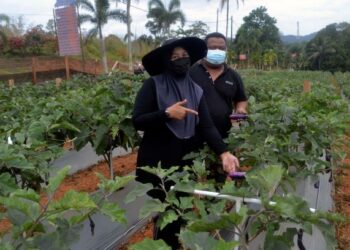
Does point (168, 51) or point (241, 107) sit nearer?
point (168, 51)

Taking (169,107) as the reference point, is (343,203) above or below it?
below

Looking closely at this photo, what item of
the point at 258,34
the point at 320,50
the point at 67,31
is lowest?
the point at 320,50

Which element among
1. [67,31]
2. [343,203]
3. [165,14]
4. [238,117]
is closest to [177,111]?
[238,117]

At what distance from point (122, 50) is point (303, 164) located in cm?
4140

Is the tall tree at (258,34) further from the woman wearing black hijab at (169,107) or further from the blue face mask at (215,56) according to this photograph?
the woman wearing black hijab at (169,107)

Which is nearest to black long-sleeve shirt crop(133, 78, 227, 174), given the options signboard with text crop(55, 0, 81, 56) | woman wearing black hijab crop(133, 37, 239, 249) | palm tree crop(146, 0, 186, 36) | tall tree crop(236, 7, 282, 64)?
woman wearing black hijab crop(133, 37, 239, 249)

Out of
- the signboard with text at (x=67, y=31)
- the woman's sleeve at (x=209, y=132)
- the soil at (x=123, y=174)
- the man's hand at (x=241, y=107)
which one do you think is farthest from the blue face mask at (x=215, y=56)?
the signboard with text at (x=67, y=31)

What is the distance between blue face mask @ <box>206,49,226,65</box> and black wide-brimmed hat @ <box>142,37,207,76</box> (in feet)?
1.69

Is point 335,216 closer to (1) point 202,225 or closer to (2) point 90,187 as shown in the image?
(1) point 202,225

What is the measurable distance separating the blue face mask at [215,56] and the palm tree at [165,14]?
123 ft

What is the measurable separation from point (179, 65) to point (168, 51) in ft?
0.34

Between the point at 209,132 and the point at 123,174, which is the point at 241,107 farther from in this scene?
the point at 123,174

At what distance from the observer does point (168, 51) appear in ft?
8.55

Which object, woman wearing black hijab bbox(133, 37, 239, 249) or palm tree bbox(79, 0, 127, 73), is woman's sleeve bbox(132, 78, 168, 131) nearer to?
woman wearing black hijab bbox(133, 37, 239, 249)
